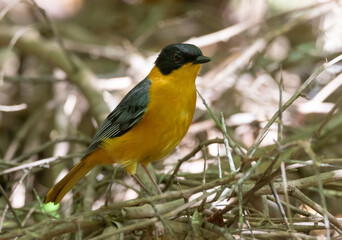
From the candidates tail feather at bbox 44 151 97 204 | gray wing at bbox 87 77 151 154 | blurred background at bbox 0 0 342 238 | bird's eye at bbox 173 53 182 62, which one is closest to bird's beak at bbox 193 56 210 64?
bird's eye at bbox 173 53 182 62

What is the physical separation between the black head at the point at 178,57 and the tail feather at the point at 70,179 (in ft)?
3.57

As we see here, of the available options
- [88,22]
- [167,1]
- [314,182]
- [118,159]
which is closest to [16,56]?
[88,22]

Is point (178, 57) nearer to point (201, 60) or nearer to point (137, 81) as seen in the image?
point (201, 60)

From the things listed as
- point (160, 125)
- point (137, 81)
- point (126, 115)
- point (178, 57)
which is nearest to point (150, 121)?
point (160, 125)

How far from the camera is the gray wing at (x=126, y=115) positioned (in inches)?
179

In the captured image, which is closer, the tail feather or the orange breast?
the orange breast

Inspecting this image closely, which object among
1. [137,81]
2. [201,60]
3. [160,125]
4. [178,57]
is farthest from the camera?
[137,81]

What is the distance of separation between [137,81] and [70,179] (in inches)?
98.9

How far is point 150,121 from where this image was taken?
4.42 metres

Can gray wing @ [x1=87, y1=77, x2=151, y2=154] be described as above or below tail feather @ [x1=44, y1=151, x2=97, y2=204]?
above

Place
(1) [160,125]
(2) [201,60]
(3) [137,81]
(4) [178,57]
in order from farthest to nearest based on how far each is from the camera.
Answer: (3) [137,81]
(4) [178,57]
(2) [201,60]
(1) [160,125]

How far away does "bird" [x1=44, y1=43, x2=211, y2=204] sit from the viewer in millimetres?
4395

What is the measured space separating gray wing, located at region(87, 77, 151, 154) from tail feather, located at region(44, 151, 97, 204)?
4.4 inches

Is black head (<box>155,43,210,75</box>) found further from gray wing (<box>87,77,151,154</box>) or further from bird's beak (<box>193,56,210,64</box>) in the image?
gray wing (<box>87,77,151,154</box>)
